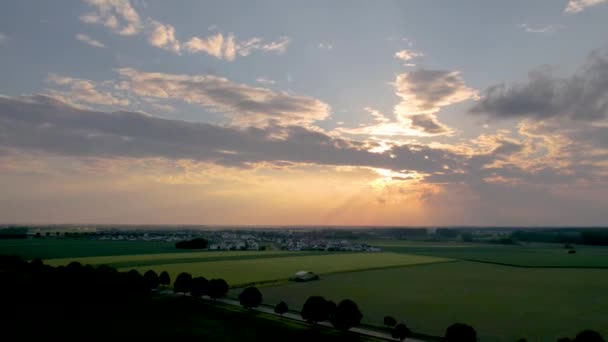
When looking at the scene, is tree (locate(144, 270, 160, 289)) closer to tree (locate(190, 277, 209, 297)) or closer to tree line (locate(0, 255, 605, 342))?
tree line (locate(0, 255, 605, 342))

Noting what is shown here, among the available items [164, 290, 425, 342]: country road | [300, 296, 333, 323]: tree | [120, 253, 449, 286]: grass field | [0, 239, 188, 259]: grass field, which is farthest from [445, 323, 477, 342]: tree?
[0, 239, 188, 259]: grass field

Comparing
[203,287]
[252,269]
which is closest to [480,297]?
[203,287]

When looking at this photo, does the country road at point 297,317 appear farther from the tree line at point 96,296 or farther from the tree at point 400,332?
the tree at point 400,332

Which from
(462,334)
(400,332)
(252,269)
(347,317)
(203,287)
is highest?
(203,287)

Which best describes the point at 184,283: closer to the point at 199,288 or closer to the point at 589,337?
the point at 199,288

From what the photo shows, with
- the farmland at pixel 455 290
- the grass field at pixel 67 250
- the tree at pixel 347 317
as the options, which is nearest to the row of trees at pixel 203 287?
the farmland at pixel 455 290
